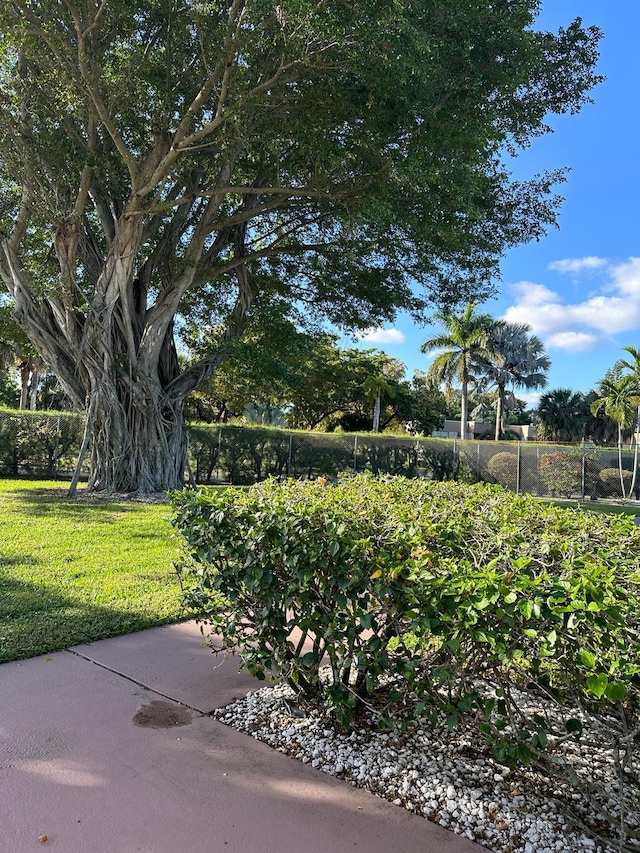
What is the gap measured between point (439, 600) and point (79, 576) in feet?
14.7

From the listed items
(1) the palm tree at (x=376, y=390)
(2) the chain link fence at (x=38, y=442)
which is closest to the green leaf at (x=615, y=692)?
(2) the chain link fence at (x=38, y=442)

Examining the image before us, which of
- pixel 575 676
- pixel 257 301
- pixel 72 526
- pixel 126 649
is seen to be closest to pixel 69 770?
pixel 126 649

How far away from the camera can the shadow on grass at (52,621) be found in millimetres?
3822

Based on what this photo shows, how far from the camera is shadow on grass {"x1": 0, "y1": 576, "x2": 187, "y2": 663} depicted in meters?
3.82

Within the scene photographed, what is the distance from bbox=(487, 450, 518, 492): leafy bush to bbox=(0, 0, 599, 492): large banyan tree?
22.2 ft

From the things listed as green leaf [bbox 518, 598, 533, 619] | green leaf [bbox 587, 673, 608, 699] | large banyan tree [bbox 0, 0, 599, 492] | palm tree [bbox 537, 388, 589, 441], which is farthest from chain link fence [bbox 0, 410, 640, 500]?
palm tree [bbox 537, 388, 589, 441]

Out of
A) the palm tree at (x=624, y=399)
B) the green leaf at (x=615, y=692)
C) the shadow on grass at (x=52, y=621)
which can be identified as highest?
the palm tree at (x=624, y=399)

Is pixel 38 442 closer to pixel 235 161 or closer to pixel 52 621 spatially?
pixel 235 161

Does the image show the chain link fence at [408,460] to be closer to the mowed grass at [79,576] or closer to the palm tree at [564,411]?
the mowed grass at [79,576]

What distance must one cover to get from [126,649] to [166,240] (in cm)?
1114

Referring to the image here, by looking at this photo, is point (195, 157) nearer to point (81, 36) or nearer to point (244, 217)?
point (244, 217)

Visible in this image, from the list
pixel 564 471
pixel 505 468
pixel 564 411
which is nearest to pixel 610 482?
pixel 564 471

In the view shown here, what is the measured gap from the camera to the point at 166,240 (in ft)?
43.2

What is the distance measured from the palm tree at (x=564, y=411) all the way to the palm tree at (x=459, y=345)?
1187 cm
